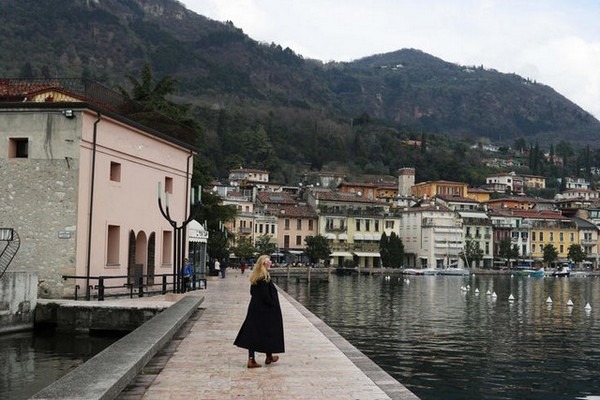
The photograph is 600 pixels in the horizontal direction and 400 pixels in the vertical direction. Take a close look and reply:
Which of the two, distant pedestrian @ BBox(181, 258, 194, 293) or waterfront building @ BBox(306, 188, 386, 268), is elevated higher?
waterfront building @ BBox(306, 188, 386, 268)

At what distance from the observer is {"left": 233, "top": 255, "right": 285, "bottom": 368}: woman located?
12.3 meters

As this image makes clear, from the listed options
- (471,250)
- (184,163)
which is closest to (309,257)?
(471,250)

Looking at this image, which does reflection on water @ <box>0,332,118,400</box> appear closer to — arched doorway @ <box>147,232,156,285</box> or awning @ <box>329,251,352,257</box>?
arched doorway @ <box>147,232,156,285</box>

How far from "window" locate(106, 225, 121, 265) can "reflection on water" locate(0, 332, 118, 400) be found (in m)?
6.77

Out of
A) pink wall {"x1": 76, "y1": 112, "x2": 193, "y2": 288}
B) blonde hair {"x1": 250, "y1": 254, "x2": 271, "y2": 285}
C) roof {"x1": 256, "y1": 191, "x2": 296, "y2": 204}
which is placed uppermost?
roof {"x1": 256, "y1": 191, "x2": 296, "y2": 204}

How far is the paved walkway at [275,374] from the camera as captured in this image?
10219mm

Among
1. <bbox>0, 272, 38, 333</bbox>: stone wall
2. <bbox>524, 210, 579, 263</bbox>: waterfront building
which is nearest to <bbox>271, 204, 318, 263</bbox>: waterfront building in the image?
<bbox>524, 210, 579, 263</bbox>: waterfront building

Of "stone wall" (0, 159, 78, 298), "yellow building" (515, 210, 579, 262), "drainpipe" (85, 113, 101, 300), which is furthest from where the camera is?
"yellow building" (515, 210, 579, 262)

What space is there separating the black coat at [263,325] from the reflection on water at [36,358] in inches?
176

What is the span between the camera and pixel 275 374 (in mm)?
11719

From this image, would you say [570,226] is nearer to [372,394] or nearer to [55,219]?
[55,219]

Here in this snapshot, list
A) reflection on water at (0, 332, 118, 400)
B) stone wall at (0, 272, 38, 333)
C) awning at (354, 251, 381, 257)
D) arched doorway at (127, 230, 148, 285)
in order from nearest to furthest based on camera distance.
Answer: reflection on water at (0, 332, 118, 400) → stone wall at (0, 272, 38, 333) → arched doorway at (127, 230, 148, 285) → awning at (354, 251, 381, 257)

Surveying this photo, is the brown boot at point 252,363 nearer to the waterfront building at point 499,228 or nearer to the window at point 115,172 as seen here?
the window at point 115,172

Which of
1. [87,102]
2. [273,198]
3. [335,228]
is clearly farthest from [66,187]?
[273,198]
